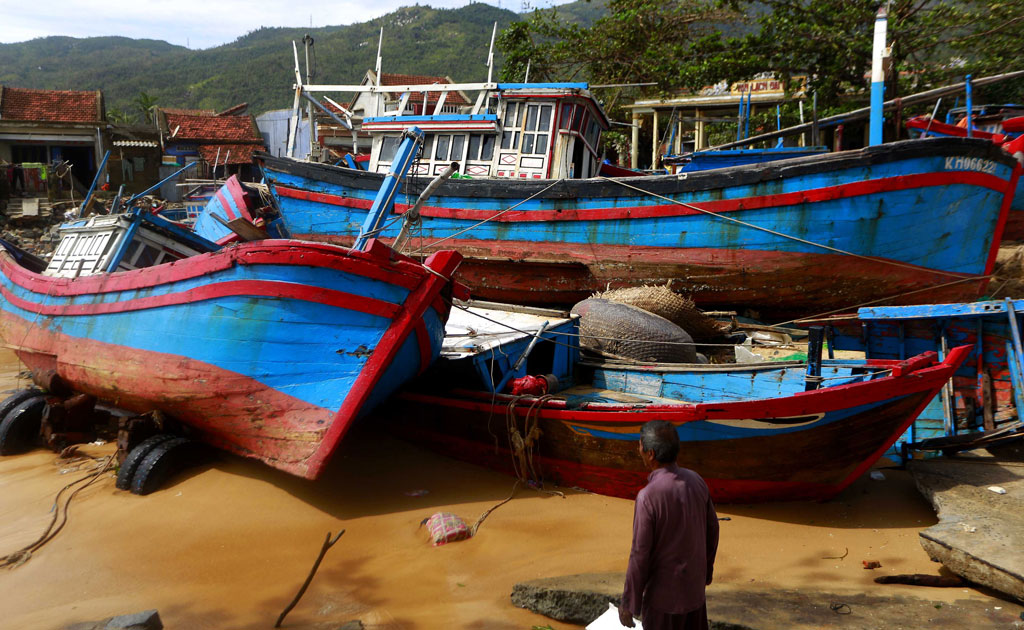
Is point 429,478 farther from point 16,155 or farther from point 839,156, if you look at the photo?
point 16,155

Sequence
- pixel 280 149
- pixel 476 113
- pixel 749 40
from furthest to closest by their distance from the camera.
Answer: pixel 280 149 < pixel 749 40 < pixel 476 113

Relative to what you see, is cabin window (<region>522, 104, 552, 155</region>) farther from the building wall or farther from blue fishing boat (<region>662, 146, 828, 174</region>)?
the building wall

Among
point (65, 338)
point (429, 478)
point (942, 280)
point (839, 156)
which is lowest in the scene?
point (429, 478)

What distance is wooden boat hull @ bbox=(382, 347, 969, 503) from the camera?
4719mm

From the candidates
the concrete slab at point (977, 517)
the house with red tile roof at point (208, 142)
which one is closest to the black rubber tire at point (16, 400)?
the concrete slab at point (977, 517)

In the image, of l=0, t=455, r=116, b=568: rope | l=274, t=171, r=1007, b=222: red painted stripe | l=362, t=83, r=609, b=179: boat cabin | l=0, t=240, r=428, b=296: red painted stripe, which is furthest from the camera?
l=362, t=83, r=609, b=179: boat cabin

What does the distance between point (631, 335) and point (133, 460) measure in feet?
15.3

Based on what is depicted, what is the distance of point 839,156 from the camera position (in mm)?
8125

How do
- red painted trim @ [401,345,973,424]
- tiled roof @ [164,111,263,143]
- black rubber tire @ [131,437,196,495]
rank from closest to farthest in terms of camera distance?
red painted trim @ [401,345,973,424] → black rubber tire @ [131,437,196,495] → tiled roof @ [164,111,263,143]

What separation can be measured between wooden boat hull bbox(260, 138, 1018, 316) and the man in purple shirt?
6503 millimetres

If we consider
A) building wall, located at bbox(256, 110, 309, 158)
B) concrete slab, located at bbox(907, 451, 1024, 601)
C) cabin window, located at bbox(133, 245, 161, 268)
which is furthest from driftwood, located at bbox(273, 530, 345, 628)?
building wall, located at bbox(256, 110, 309, 158)

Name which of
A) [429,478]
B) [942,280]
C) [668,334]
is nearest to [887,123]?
[942,280]

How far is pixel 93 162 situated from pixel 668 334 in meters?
27.6

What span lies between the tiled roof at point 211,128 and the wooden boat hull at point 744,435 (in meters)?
29.7
